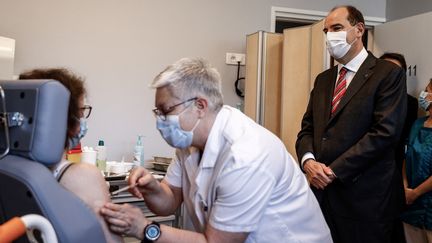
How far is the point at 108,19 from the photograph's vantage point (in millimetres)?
2811

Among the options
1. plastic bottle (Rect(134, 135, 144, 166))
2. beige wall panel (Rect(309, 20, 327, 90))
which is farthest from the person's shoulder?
beige wall panel (Rect(309, 20, 327, 90))

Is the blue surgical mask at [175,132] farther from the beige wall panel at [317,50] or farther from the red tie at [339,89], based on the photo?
the beige wall panel at [317,50]

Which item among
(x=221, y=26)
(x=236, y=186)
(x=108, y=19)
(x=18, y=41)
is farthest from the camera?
(x=221, y=26)

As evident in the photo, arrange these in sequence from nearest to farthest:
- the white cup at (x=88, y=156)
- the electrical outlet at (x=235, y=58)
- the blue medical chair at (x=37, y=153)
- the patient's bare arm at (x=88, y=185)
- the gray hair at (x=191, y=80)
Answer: the blue medical chair at (x=37, y=153)
the patient's bare arm at (x=88, y=185)
the gray hair at (x=191, y=80)
the white cup at (x=88, y=156)
the electrical outlet at (x=235, y=58)

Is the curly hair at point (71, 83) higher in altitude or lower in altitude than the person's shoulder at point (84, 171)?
higher

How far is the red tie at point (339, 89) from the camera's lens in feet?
6.55

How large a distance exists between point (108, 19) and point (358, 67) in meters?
1.64

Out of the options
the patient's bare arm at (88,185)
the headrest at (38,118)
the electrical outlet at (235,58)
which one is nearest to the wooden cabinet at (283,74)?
the electrical outlet at (235,58)

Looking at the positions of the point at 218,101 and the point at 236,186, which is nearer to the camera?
the point at 236,186

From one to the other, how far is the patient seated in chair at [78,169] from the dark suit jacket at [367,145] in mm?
1132

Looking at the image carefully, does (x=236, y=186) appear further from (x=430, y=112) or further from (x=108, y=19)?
(x=108, y=19)

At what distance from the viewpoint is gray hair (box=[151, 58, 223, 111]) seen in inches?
47.1

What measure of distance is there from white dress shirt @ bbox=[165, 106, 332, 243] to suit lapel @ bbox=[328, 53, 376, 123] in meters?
0.72

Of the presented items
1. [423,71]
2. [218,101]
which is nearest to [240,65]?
[423,71]
